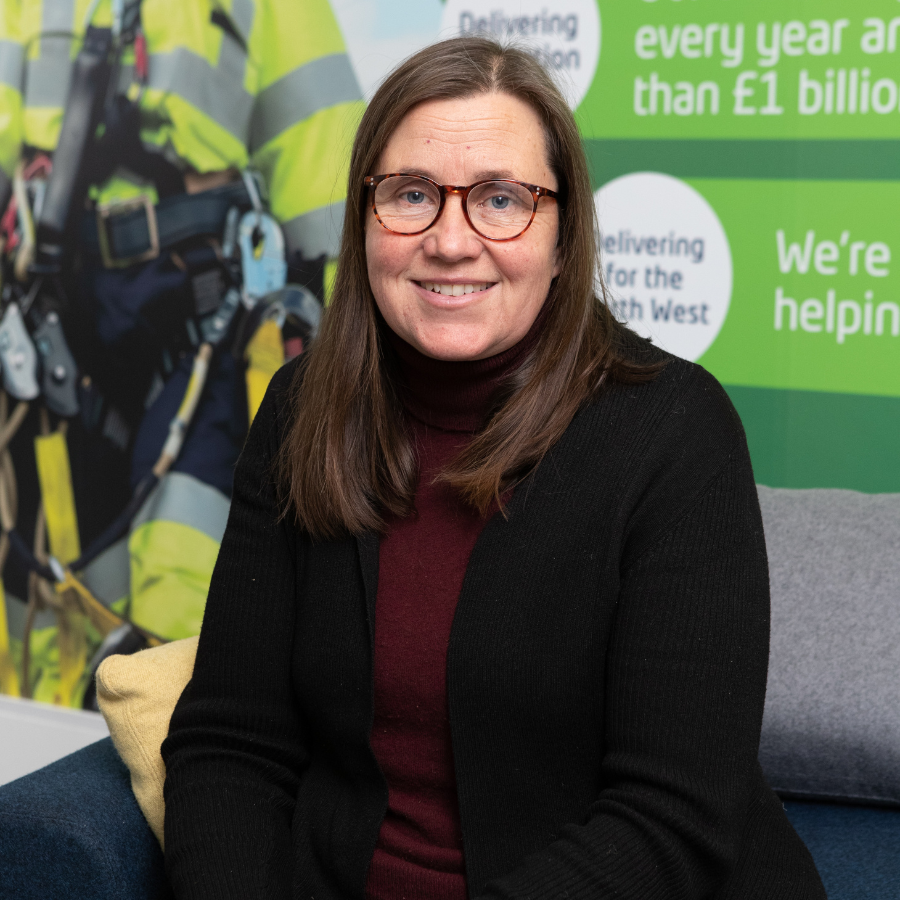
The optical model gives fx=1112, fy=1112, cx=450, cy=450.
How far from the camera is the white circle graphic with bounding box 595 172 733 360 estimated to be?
2031 millimetres

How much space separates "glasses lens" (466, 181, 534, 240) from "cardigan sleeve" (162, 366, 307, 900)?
40cm

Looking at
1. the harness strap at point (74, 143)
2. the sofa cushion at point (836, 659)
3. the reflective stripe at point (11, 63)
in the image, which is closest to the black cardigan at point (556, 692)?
the sofa cushion at point (836, 659)

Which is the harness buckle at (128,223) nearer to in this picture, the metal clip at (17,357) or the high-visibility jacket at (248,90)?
the high-visibility jacket at (248,90)

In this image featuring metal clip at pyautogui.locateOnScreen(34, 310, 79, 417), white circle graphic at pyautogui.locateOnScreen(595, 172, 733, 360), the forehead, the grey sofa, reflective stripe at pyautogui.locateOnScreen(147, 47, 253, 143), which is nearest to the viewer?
the forehead

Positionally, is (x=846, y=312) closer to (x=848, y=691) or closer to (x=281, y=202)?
(x=848, y=691)

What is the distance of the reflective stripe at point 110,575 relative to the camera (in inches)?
106

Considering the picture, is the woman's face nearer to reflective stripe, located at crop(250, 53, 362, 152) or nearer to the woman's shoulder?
the woman's shoulder

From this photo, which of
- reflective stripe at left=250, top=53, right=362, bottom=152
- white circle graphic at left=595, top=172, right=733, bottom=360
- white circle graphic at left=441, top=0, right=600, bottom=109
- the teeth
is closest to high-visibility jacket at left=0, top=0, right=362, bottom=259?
reflective stripe at left=250, top=53, right=362, bottom=152

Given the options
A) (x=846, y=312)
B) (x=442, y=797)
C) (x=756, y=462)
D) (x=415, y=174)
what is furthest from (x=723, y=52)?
(x=442, y=797)

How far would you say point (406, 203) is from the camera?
122 centimetres

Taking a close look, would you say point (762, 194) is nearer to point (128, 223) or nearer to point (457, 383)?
point (457, 383)

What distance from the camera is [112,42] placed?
2492 millimetres

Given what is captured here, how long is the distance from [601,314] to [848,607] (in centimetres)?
64

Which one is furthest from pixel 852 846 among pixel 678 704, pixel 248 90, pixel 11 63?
pixel 11 63
